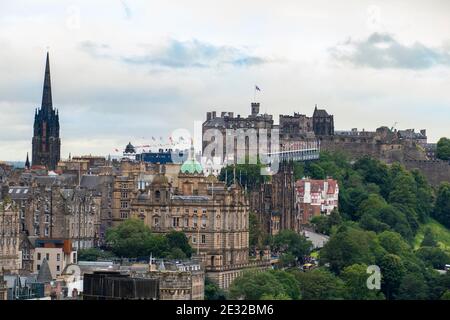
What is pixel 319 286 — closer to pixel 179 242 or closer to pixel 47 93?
pixel 179 242

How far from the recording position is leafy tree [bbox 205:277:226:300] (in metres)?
79.3

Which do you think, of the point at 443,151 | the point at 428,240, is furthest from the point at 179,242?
the point at 443,151

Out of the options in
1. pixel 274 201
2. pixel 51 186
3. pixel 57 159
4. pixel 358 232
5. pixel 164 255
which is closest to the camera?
pixel 164 255

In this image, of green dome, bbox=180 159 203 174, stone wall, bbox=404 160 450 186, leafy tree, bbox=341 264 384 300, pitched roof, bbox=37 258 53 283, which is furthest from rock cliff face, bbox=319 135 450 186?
pitched roof, bbox=37 258 53 283

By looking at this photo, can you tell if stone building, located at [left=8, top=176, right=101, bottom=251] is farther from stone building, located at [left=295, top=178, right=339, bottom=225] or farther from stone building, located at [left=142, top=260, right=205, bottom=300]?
stone building, located at [left=295, top=178, right=339, bottom=225]

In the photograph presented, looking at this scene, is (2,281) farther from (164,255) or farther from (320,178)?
(320,178)

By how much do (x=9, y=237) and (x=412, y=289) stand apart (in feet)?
68.3

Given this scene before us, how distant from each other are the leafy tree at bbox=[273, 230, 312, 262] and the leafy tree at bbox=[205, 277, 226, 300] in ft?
51.9

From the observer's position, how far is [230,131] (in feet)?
454

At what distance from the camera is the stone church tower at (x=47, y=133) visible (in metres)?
118

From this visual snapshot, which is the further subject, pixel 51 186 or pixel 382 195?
pixel 382 195

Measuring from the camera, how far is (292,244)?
103 m
